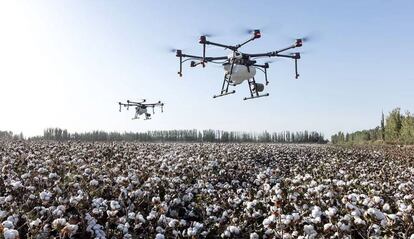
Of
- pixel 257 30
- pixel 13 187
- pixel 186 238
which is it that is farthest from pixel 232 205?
pixel 257 30

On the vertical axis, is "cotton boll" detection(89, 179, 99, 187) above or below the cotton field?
above

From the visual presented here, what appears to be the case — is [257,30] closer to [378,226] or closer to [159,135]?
[378,226]

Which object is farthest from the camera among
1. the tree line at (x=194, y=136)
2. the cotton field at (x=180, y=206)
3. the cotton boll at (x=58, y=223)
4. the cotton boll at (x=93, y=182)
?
the tree line at (x=194, y=136)

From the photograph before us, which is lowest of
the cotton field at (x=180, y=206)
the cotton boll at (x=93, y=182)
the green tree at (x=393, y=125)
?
the cotton field at (x=180, y=206)

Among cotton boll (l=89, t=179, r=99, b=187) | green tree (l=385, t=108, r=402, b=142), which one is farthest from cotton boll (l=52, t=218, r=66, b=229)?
green tree (l=385, t=108, r=402, b=142)

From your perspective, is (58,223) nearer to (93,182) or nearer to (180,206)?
(93,182)

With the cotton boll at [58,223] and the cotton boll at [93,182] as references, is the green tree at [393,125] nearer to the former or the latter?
the cotton boll at [93,182]

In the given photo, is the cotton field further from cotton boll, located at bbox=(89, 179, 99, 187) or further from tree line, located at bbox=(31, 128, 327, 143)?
tree line, located at bbox=(31, 128, 327, 143)

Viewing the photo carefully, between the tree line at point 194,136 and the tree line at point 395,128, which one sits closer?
the tree line at point 395,128

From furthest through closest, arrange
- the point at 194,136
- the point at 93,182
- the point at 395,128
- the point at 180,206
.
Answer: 1. the point at 194,136
2. the point at 395,128
3. the point at 180,206
4. the point at 93,182

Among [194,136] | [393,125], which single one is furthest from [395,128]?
[194,136]

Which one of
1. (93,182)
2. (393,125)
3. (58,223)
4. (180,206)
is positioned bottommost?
(180,206)

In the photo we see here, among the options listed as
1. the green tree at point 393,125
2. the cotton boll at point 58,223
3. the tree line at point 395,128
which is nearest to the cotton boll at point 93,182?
the cotton boll at point 58,223
